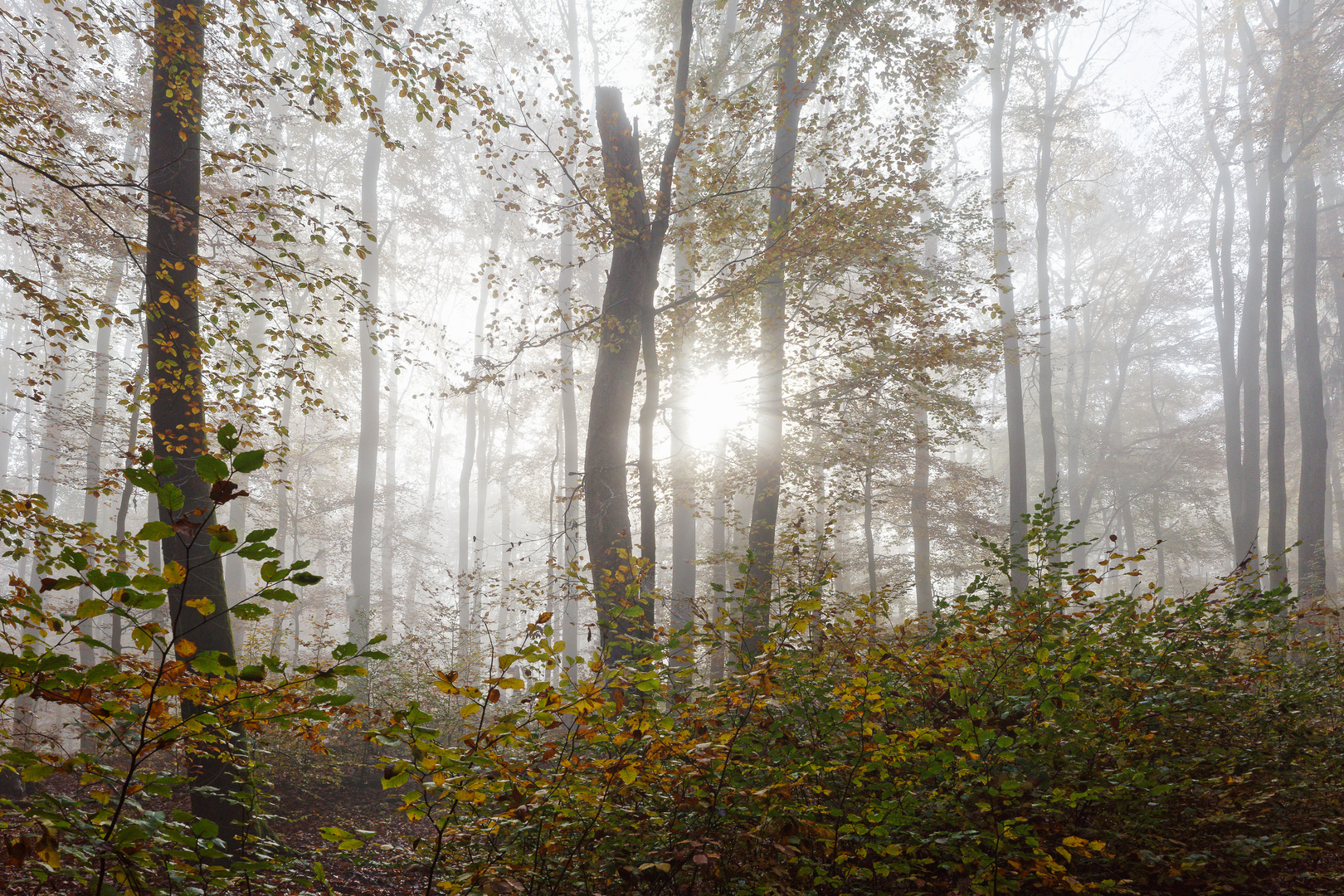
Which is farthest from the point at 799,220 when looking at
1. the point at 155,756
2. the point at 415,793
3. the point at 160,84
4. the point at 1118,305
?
the point at 1118,305

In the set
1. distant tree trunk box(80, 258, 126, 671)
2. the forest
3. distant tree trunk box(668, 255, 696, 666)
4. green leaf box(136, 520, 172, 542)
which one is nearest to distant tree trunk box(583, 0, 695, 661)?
the forest

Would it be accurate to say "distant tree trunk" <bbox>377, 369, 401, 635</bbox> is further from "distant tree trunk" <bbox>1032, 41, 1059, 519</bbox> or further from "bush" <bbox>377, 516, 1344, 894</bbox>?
"bush" <bbox>377, 516, 1344, 894</bbox>

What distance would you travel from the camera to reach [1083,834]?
11.2 ft

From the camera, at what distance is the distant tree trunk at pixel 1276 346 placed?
40.6ft

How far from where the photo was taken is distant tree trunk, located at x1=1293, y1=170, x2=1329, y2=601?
1209cm

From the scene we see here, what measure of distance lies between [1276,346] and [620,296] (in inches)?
528

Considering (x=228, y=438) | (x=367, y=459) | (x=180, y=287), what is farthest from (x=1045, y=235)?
(x=228, y=438)

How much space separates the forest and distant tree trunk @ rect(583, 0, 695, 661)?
1.8 inches

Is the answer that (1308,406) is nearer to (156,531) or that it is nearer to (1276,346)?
(1276,346)

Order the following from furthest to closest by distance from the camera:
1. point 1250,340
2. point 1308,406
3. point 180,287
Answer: point 1250,340 → point 1308,406 → point 180,287

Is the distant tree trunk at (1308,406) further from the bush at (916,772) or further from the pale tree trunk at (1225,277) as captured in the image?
the bush at (916,772)

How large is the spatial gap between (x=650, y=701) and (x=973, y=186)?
21006 mm

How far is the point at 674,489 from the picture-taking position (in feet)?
40.4

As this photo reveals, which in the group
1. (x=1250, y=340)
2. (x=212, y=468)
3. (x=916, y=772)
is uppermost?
Answer: (x=1250, y=340)
